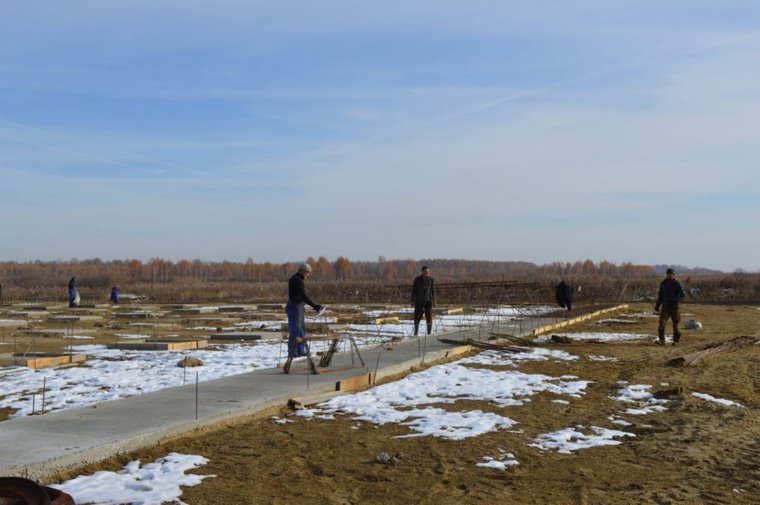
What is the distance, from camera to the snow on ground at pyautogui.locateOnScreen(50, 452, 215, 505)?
19.1 feet

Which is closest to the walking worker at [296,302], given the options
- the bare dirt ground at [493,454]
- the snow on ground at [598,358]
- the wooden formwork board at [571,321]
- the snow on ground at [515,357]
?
the snow on ground at [515,357]

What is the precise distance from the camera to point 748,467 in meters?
7.11

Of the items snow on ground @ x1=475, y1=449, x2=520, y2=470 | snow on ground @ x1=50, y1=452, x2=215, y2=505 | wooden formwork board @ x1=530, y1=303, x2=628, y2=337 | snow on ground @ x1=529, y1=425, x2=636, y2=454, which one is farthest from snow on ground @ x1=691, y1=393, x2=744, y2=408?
wooden formwork board @ x1=530, y1=303, x2=628, y2=337

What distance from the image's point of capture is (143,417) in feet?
27.0

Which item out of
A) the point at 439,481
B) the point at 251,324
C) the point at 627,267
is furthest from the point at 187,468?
the point at 627,267

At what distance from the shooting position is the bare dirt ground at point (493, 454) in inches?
243

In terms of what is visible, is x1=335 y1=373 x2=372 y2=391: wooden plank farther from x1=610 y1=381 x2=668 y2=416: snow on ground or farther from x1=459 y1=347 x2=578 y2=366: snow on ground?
x1=610 y1=381 x2=668 y2=416: snow on ground

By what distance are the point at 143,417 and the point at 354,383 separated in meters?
3.59

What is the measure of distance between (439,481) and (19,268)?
477ft

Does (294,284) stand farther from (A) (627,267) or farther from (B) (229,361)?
(A) (627,267)

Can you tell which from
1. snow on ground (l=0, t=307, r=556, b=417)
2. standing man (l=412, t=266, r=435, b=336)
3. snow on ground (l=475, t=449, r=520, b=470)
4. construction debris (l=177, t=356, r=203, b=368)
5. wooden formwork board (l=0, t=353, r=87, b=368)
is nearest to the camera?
snow on ground (l=475, t=449, r=520, b=470)

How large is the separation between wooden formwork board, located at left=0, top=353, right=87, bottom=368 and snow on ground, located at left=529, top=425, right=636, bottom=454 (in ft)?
31.5

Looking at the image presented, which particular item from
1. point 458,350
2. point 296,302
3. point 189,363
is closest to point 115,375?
point 189,363

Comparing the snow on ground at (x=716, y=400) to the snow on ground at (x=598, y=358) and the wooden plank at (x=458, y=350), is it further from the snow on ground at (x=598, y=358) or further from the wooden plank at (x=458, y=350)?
the wooden plank at (x=458, y=350)
